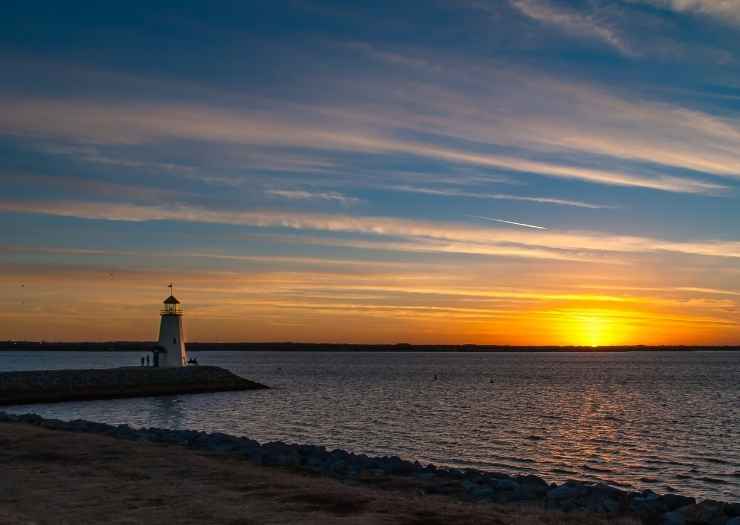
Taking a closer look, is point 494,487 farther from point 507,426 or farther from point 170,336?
point 170,336

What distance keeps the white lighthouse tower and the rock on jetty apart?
1.68 meters

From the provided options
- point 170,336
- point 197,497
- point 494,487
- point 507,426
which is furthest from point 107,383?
point 494,487

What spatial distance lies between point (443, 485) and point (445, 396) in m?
48.1

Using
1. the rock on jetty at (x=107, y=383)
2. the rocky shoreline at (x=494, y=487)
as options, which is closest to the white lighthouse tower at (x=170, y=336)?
the rock on jetty at (x=107, y=383)

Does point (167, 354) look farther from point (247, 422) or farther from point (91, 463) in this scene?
point (91, 463)

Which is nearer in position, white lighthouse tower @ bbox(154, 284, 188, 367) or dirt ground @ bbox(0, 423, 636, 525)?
dirt ground @ bbox(0, 423, 636, 525)

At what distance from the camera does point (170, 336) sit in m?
64.0

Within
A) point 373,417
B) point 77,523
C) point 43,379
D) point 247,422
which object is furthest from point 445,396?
point 77,523

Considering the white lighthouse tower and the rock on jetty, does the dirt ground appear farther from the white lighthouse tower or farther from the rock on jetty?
the white lighthouse tower

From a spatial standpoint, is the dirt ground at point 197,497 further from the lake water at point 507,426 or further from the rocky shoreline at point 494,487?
the lake water at point 507,426

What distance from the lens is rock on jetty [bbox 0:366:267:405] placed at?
5069cm

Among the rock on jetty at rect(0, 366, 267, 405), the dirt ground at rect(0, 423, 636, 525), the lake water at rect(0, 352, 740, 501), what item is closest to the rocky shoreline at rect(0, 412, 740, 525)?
the dirt ground at rect(0, 423, 636, 525)

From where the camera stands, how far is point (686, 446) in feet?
106

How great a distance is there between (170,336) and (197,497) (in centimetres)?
5191
